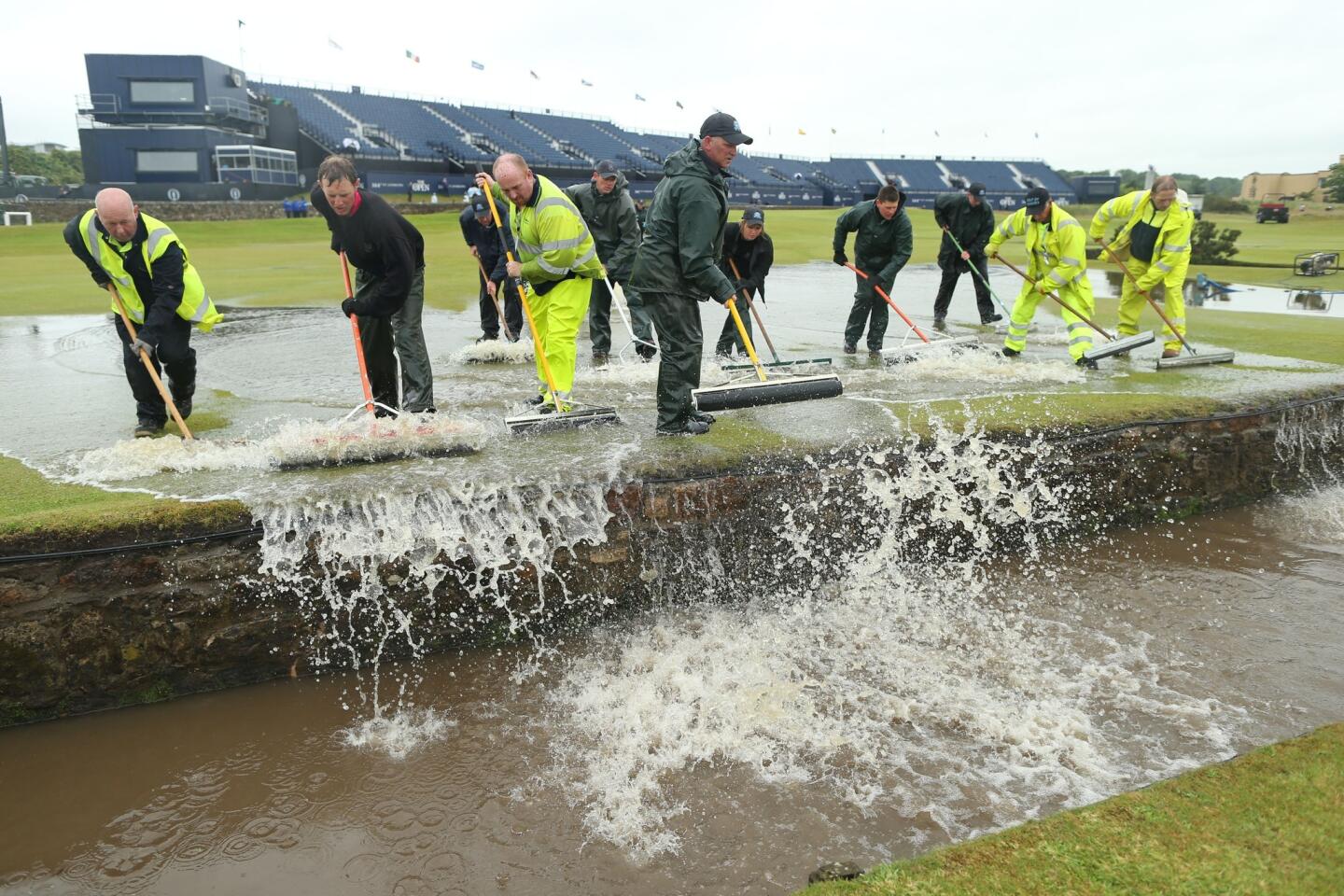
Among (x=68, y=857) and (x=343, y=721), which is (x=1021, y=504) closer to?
(x=343, y=721)

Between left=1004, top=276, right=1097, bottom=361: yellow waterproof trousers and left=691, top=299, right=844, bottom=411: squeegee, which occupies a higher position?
left=1004, top=276, right=1097, bottom=361: yellow waterproof trousers

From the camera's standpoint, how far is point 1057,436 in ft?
20.7

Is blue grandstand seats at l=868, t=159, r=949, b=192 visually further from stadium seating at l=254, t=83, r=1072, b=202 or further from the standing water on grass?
the standing water on grass

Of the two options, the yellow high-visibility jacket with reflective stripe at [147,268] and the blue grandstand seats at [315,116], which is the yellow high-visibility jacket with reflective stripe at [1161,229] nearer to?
the yellow high-visibility jacket with reflective stripe at [147,268]

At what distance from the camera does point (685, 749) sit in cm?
387

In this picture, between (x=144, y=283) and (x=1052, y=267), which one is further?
(x=1052, y=267)

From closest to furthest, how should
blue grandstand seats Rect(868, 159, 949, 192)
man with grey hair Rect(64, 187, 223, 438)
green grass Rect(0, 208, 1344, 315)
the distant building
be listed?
man with grey hair Rect(64, 187, 223, 438) → green grass Rect(0, 208, 1344, 315) → the distant building → blue grandstand seats Rect(868, 159, 949, 192)

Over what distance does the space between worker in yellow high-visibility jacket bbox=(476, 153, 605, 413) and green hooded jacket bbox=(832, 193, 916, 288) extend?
4.16 metres

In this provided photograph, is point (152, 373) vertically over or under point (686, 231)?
under

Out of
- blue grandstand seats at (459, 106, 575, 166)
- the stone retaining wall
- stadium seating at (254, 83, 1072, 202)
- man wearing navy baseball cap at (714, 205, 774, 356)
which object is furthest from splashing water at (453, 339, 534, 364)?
blue grandstand seats at (459, 106, 575, 166)

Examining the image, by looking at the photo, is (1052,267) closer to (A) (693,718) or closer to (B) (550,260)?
(B) (550,260)

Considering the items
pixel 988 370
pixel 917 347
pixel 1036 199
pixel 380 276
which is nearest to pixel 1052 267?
pixel 1036 199

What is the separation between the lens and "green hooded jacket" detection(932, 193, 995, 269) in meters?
11.5

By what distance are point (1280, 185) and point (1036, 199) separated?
2795 inches
